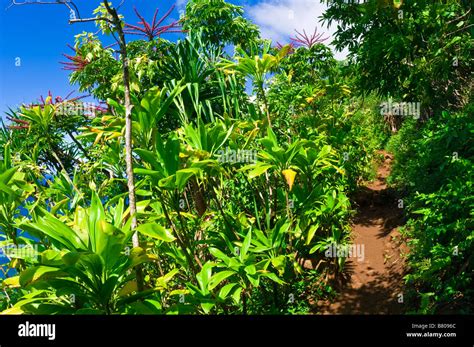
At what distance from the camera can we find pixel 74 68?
351cm

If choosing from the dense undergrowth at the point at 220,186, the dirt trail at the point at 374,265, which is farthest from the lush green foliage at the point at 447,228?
the dirt trail at the point at 374,265

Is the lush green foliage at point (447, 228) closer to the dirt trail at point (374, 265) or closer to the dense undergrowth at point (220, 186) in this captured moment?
the dense undergrowth at point (220, 186)

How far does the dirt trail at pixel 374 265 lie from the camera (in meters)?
2.64

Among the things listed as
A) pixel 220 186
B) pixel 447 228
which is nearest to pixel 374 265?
pixel 447 228

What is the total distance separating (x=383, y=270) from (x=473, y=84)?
7.63 ft

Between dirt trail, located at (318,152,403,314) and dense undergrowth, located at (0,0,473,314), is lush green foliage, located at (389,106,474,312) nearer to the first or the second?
dense undergrowth, located at (0,0,473,314)

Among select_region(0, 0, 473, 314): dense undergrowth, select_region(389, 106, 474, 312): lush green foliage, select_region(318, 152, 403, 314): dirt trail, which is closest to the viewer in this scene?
select_region(0, 0, 473, 314): dense undergrowth

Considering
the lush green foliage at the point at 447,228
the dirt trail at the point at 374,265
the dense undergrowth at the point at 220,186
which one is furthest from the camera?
the dirt trail at the point at 374,265

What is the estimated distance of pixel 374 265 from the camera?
337 centimetres

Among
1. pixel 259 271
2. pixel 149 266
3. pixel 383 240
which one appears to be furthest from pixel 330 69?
pixel 259 271

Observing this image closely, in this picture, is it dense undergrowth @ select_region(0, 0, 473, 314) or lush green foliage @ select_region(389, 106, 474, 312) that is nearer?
dense undergrowth @ select_region(0, 0, 473, 314)

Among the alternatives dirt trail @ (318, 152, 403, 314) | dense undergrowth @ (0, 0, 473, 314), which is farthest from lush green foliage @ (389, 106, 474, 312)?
dirt trail @ (318, 152, 403, 314)

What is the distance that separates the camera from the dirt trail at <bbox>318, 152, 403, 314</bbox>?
8.67 feet
